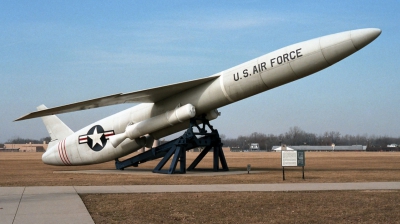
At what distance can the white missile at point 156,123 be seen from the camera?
60.8 ft

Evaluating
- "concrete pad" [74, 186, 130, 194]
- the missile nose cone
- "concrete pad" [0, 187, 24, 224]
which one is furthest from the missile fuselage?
"concrete pad" [0, 187, 24, 224]

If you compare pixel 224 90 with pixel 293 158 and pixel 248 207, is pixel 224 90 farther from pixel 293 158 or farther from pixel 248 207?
pixel 248 207

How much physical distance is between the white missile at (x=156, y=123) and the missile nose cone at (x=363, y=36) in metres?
6.27

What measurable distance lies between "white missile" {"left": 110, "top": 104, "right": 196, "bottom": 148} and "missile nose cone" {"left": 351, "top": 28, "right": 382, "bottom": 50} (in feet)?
20.6

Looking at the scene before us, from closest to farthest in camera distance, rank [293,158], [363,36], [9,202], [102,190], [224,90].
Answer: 1. [9,202]
2. [102,190]
3. [363,36]
4. [293,158]
5. [224,90]

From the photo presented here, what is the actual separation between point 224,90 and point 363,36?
17.2ft

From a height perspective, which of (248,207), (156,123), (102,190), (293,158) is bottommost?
(248,207)

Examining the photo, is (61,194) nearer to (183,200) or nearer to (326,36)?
(183,200)

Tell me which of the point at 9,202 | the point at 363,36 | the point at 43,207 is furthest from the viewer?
the point at 363,36

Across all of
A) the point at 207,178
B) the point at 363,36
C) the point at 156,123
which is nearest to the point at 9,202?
the point at 207,178

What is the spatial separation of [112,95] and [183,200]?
8.71m

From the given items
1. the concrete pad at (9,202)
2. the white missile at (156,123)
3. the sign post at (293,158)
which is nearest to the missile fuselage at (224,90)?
the white missile at (156,123)

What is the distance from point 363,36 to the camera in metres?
15.8

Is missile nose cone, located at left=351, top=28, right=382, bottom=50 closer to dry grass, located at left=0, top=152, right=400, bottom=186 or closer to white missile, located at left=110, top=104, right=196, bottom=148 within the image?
dry grass, located at left=0, top=152, right=400, bottom=186
